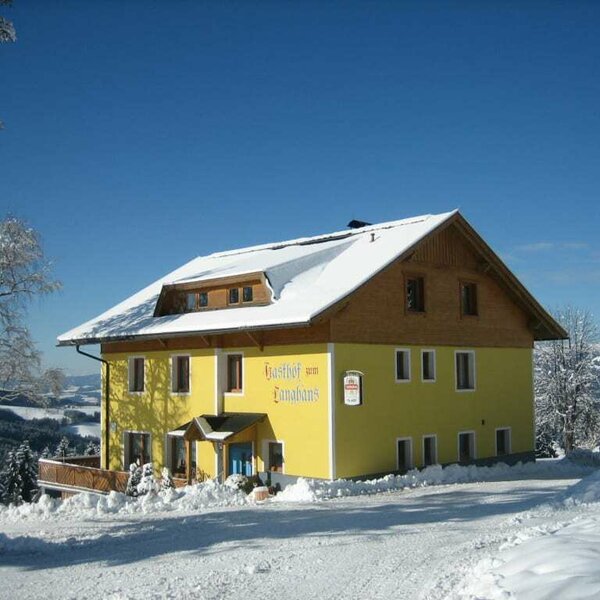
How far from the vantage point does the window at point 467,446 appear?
26.8 metres

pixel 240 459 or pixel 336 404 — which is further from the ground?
pixel 336 404

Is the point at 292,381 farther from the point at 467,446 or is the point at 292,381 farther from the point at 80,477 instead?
the point at 80,477

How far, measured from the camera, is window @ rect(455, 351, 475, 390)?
27.3m

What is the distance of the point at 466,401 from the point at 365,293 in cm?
680

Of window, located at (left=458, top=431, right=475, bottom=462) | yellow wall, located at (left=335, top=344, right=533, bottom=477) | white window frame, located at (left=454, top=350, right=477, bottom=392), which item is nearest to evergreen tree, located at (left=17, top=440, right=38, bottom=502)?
window, located at (left=458, top=431, right=475, bottom=462)

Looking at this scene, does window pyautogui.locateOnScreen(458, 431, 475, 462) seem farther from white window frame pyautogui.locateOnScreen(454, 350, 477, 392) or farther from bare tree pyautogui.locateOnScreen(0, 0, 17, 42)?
bare tree pyautogui.locateOnScreen(0, 0, 17, 42)

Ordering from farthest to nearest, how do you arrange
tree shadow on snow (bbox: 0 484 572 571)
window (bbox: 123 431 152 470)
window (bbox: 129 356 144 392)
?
window (bbox: 129 356 144 392) < window (bbox: 123 431 152 470) < tree shadow on snow (bbox: 0 484 572 571)

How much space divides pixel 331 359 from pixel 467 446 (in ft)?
27.6

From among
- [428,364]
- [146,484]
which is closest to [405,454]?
[428,364]

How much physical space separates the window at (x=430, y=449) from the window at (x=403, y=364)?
7.77 ft

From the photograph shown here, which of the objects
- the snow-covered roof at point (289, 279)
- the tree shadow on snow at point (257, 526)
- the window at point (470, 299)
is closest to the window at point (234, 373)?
the snow-covered roof at point (289, 279)

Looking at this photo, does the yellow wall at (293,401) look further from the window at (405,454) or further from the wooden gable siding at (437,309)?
the window at (405,454)

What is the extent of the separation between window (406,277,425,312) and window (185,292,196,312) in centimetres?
808

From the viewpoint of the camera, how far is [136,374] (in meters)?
29.1
